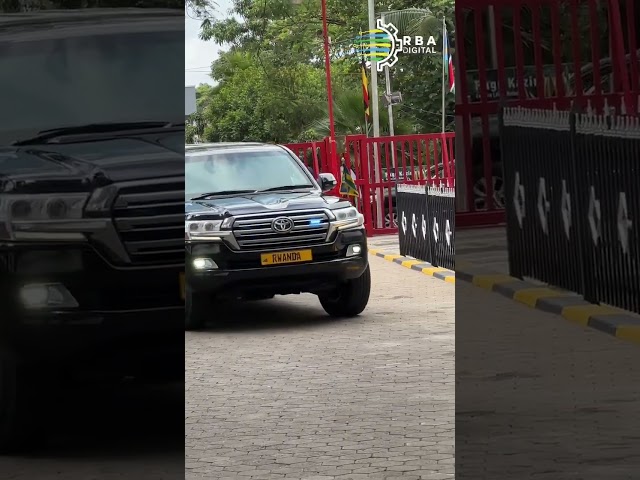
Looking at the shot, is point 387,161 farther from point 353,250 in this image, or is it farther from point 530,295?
point 530,295

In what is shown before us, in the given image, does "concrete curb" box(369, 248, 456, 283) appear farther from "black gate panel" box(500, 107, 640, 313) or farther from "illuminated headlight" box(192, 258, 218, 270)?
"illuminated headlight" box(192, 258, 218, 270)

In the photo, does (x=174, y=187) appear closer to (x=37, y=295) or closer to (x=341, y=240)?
(x=37, y=295)

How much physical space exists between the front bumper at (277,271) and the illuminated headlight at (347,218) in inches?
0.9

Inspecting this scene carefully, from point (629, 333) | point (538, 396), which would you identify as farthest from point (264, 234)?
point (629, 333)

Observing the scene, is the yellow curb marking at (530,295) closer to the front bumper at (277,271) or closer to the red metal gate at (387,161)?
the red metal gate at (387,161)

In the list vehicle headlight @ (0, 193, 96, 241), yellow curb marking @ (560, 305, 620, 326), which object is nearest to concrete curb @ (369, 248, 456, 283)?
vehicle headlight @ (0, 193, 96, 241)

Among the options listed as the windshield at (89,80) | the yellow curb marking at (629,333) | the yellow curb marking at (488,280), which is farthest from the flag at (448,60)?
the yellow curb marking at (629,333)

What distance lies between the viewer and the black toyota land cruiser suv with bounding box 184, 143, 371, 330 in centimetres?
378

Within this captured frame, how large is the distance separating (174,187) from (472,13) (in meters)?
0.97

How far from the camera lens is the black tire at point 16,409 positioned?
142 inches

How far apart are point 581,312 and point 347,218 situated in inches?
85.9

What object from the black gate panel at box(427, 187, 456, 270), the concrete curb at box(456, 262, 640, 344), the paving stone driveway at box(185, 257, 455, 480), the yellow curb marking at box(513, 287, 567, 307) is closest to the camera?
the paving stone driveway at box(185, 257, 455, 480)

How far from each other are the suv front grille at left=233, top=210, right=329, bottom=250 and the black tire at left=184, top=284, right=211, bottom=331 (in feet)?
0.65

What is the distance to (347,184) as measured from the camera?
4.22m
